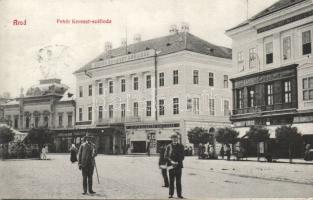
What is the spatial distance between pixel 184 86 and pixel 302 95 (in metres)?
11.3

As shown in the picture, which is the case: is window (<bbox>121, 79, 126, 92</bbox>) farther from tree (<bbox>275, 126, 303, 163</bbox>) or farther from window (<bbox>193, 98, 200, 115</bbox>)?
tree (<bbox>275, 126, 303, 163</bbox>)

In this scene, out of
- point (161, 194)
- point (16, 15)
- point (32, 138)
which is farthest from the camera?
point (32, 138)

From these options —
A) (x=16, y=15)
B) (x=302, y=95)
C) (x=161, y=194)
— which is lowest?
(x=161, y=194)

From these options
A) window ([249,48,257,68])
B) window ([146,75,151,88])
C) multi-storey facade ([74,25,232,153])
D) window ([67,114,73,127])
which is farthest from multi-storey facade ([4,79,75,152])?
window ([249,48,257,68])

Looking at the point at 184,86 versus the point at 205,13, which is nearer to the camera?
the point at 205,13

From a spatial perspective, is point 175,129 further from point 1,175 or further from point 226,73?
point 1,175

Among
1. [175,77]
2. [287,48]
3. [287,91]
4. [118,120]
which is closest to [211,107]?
[175,77]

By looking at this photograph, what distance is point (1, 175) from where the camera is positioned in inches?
446

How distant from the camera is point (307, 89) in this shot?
20.2 metres

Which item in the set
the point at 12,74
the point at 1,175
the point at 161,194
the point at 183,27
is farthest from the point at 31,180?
the point at 183,27

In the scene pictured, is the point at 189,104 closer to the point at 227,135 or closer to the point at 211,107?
the point at 211,107

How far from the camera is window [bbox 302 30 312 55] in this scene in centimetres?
1945

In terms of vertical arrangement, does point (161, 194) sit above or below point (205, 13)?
below

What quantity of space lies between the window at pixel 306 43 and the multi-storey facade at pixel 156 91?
11005 mm
